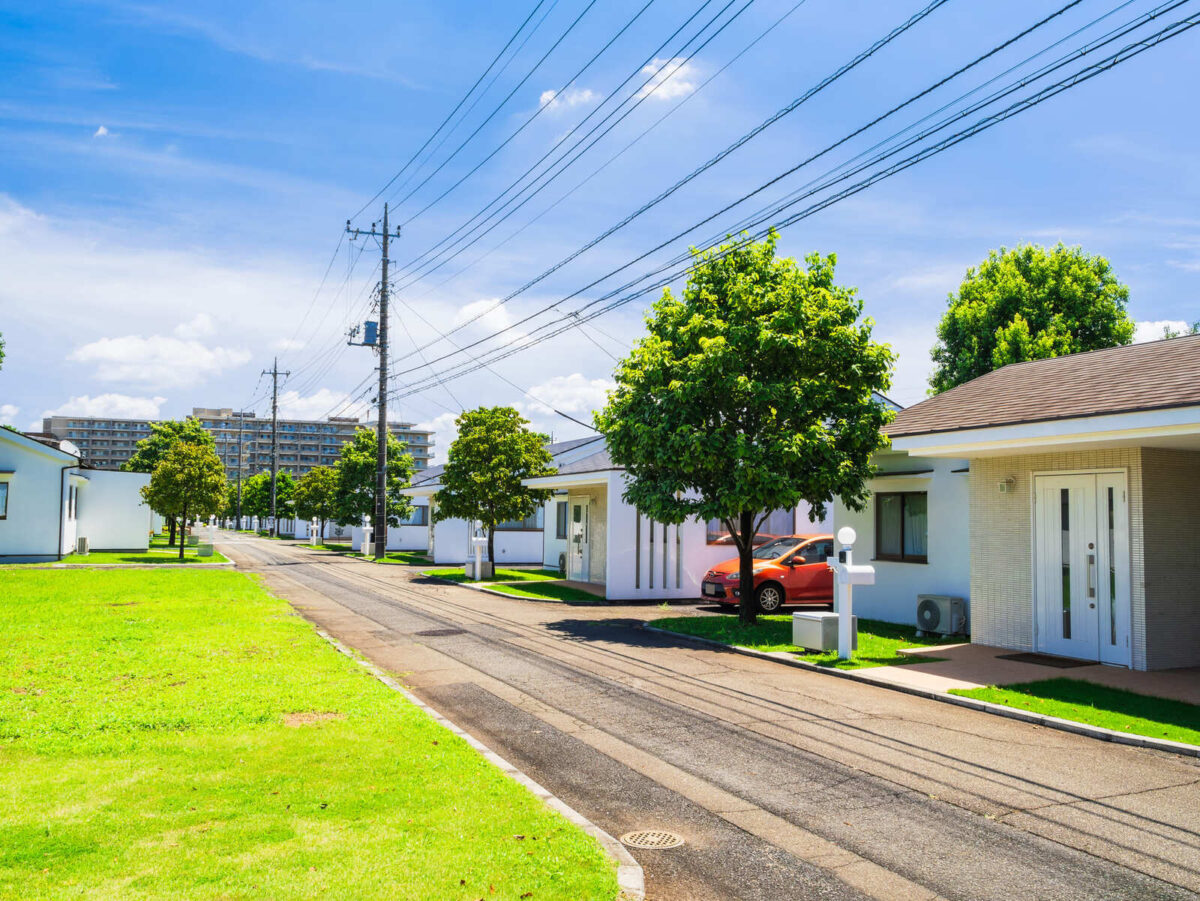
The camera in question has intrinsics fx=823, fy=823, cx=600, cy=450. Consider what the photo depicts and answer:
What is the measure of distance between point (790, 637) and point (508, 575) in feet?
56.5

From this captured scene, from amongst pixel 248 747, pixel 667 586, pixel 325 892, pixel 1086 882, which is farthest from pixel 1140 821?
pixel 667 586

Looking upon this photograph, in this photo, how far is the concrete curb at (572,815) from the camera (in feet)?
15.3

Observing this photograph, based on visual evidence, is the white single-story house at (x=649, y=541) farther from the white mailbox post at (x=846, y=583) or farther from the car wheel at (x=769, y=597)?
the white mailbox post at (x=846, y=583)

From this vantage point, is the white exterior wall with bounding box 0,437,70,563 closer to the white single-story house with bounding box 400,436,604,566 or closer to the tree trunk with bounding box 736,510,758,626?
the white single-story house with bounding box 400,436,604,566

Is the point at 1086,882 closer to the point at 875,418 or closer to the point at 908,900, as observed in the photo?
the point at 908,900

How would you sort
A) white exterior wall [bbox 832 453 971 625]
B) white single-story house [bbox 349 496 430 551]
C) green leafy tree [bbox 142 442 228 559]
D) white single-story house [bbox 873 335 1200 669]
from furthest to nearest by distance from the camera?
1. white single-story house [bbox 349 496 430 551]
2. green leafy tree [bbox 142 442 228 559]
3. white exterior wall [bbox 832 453 971 625]
4. white single-story house [bbox 873 335 1200 669]

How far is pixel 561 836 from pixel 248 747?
11.0ft

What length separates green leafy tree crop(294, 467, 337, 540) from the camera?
54.6 meters

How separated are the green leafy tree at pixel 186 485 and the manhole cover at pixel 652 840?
37536 mm

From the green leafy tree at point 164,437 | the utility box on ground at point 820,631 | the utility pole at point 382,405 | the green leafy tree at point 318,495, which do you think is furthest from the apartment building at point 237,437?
the utility box on ground at point 820,631

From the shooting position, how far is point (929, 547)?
53.1 ft

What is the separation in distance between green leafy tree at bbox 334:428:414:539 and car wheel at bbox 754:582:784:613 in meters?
34.8

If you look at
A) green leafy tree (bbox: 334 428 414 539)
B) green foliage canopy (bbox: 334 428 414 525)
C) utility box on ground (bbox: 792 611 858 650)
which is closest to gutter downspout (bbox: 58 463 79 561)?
green foliage canopy (bbox: 334 428 414 525)

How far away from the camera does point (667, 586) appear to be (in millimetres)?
23625
